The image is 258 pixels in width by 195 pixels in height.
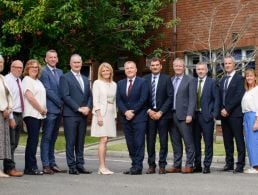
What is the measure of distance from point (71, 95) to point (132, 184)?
2.30 meters

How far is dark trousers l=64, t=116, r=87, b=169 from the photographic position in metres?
10.8

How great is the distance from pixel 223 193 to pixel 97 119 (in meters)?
3.21

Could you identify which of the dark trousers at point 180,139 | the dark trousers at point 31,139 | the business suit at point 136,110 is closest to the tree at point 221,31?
the dark trousers at point 180,139

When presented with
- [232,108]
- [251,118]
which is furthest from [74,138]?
[251,118]

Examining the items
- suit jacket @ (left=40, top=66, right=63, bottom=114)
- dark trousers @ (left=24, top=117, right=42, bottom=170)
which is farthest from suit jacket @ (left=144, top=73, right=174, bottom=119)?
dark trousers @ (left=24, top=117, right=42, bottom=170)

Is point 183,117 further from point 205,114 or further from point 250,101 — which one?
point 250,101

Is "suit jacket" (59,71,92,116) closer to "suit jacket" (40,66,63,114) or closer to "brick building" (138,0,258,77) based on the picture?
"suit jacket" (40,66,63,114)

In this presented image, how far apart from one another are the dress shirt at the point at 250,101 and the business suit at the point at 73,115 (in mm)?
2934

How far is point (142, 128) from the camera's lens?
10945mm

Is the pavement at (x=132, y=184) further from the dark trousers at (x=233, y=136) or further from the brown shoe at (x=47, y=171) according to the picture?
the dark trousers at (x=233, y=136)

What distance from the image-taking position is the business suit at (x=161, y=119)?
10953 mm

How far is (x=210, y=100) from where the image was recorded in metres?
11.2

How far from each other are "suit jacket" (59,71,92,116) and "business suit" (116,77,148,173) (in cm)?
64

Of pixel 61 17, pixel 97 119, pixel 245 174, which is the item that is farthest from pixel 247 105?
pixel 61 17
